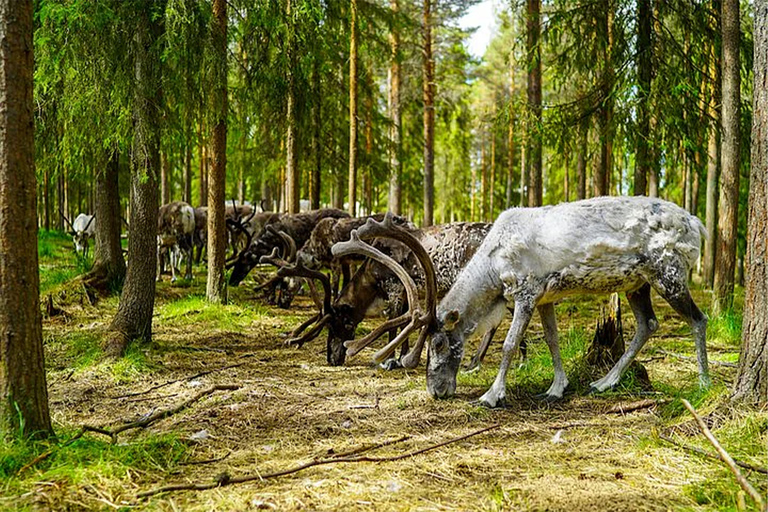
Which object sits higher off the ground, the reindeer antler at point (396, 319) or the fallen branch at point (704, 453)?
the reindeer antler at point (396, 319)

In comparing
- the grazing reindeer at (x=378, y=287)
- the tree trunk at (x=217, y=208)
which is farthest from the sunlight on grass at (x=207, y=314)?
the grazing reindeer at (x=378, y=287)

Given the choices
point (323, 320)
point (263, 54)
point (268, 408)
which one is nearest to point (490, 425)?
point (268, 408)

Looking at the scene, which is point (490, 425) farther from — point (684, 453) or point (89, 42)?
point (89, 42)

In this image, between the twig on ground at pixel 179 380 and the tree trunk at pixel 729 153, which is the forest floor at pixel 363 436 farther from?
the tree trunk at pixel 729 153

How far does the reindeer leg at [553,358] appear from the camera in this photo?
5473 millimetres

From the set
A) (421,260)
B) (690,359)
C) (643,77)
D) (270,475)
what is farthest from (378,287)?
(643,77)

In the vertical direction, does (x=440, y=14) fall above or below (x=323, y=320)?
above

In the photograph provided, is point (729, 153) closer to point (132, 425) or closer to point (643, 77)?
point (643, 77)

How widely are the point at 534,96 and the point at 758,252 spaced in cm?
848

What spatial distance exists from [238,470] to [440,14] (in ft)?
61.6

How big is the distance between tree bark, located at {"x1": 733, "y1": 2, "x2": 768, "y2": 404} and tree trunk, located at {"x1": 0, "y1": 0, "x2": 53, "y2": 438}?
14.7 feet

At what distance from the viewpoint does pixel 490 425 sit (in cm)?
473

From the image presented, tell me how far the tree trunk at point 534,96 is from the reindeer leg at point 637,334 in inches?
205

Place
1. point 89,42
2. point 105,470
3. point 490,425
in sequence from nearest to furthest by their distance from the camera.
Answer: point 105,470 < point 490,425 < point 89,42
